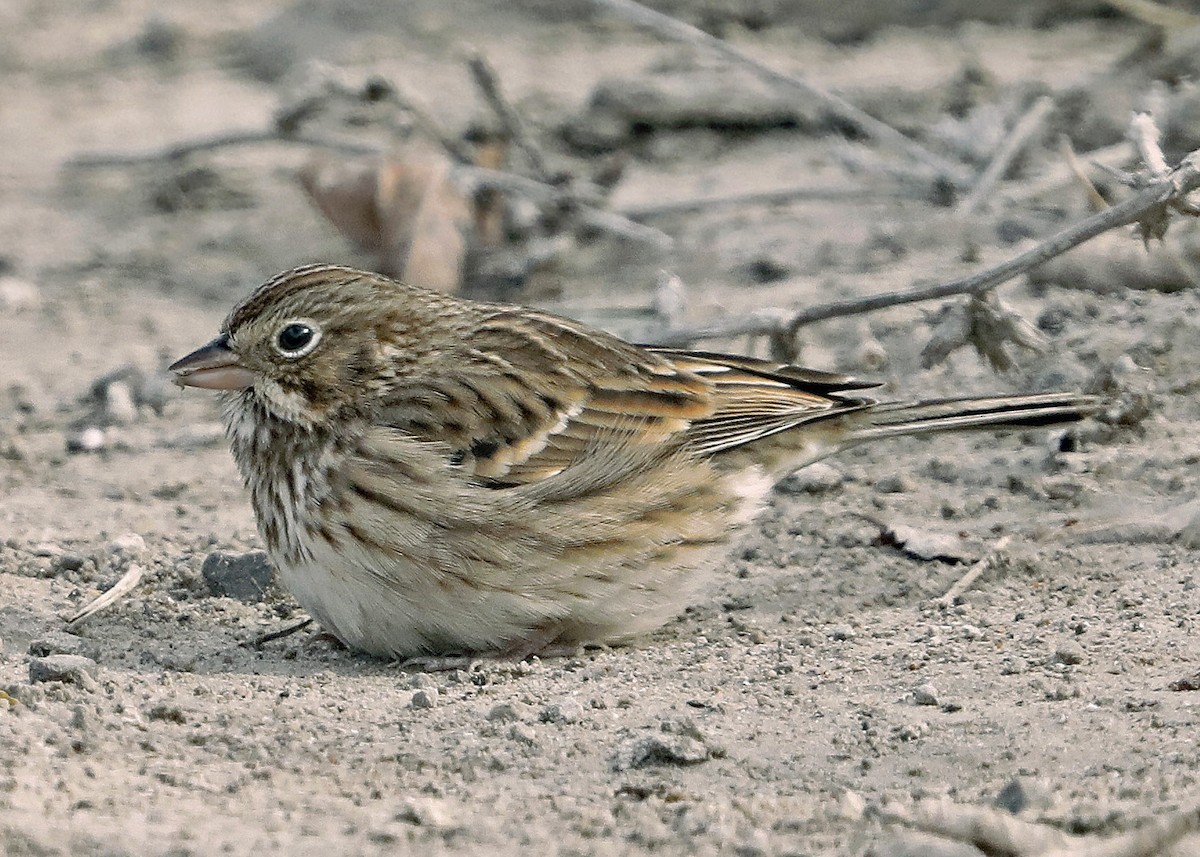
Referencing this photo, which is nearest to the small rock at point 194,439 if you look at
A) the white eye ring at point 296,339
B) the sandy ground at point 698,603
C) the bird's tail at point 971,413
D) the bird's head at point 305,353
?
the sandy ground at point 698,603

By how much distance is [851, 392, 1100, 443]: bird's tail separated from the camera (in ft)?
18.0

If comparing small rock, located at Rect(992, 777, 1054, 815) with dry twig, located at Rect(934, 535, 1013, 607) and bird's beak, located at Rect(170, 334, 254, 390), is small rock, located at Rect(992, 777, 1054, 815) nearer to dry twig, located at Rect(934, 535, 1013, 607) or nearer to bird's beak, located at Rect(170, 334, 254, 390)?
dry twig, located at Rect(934, 535, 1013, 607)

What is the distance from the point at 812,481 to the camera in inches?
241

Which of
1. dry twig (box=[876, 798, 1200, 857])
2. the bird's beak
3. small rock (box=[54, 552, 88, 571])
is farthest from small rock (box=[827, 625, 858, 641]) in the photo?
small rock (box=[54, 552, 88, 571])

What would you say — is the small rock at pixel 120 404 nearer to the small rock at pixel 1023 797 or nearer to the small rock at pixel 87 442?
the small rock at pixel 87 442

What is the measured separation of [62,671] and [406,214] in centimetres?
406

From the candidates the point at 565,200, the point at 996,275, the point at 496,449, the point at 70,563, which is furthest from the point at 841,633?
the point at 565,200

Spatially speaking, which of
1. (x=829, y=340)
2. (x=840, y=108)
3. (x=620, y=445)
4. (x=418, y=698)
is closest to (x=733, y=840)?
(x=418, y=698)

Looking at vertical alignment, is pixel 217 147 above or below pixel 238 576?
above

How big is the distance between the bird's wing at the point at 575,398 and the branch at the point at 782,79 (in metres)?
1.85

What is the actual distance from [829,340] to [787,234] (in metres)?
1.09

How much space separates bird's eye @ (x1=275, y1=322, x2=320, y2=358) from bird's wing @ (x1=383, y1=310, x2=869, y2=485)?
27cm

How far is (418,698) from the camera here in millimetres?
4438

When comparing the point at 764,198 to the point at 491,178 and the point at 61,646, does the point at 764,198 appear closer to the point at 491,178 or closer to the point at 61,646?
the point at 491,178
